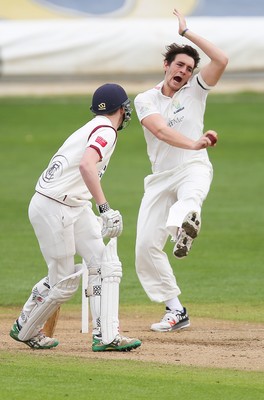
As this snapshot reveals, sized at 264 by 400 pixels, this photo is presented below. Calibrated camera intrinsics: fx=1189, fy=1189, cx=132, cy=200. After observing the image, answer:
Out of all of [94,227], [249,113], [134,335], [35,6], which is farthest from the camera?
[35,6]

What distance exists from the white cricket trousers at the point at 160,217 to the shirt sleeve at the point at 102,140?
2.01m

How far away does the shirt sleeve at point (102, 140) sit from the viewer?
8.85 m

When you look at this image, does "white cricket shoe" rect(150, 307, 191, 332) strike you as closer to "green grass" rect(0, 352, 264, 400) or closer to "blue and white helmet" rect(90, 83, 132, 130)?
"green grass" rect(0, 352, 264, 400)

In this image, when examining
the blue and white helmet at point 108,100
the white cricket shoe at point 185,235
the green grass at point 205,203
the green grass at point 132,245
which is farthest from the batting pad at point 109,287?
the green grass at point 205,203

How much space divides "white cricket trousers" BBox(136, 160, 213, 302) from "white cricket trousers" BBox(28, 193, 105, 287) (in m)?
1.74

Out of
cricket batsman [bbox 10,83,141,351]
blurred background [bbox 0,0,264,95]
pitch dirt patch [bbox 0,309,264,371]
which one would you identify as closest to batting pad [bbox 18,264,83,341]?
cricket batsman [bbox 10,83,141,351]

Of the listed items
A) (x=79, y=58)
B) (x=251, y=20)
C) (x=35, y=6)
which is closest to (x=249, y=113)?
(x=251, y=20)

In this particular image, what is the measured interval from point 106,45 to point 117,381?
24709 mm

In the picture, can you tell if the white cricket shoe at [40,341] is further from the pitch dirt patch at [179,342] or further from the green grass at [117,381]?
the green grass at [117,381]

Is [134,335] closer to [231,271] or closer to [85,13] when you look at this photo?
[231,271]

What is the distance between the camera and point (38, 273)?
1426 cm

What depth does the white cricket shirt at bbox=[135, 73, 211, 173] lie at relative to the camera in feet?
36.2

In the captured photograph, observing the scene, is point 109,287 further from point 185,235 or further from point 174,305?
point 174,305

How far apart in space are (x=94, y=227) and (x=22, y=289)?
13.7 ft
